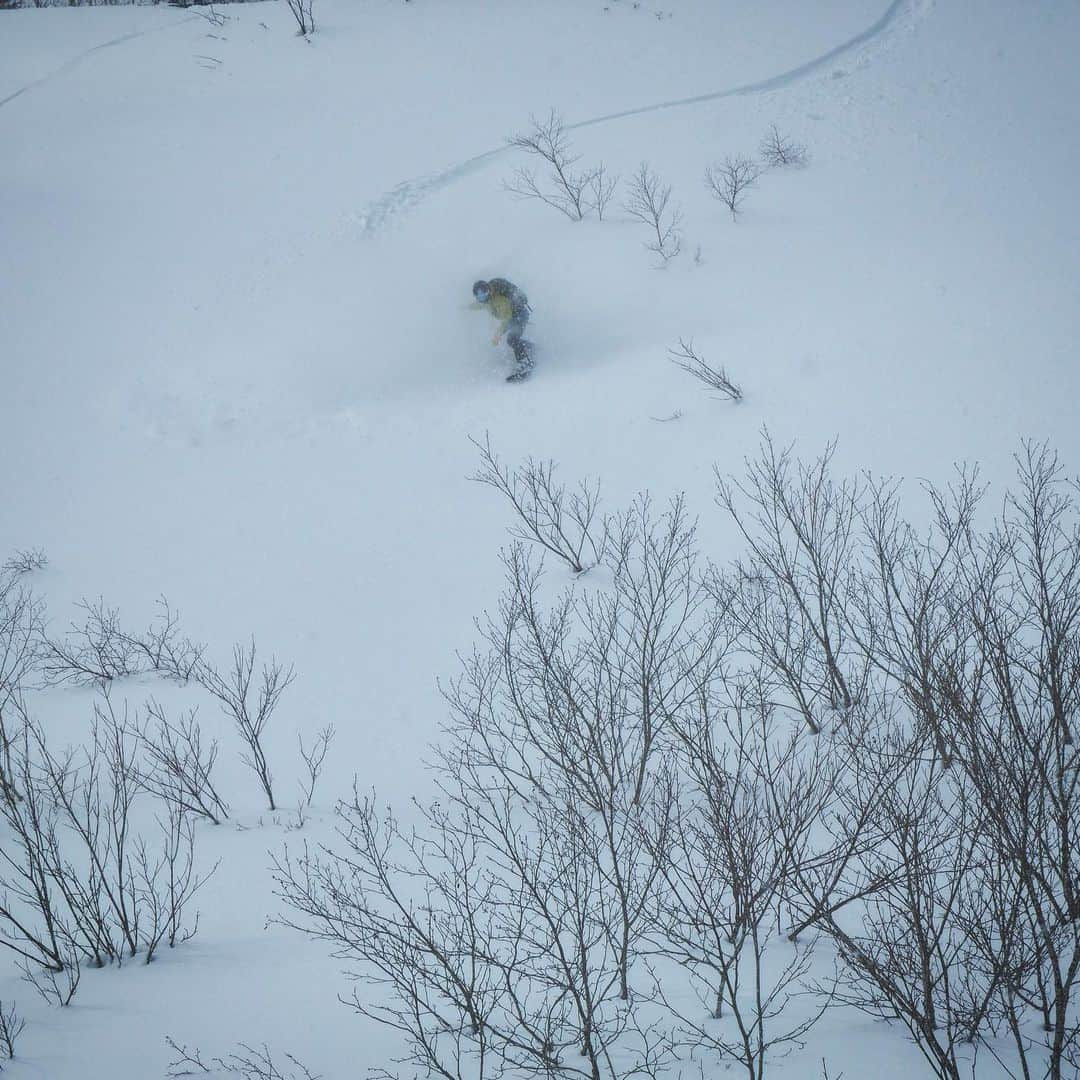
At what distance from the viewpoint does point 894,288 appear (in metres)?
17.8

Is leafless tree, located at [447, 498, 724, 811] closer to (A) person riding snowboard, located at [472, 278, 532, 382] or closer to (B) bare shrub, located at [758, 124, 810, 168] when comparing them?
(A) person riding snowboard, located at [472, 278, 532, 382]

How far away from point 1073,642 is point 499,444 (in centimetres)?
1240

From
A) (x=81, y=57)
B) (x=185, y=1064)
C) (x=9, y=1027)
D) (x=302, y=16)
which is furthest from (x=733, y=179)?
(x=81, y=57)

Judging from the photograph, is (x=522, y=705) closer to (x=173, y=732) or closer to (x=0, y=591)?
(x=173, y=732)

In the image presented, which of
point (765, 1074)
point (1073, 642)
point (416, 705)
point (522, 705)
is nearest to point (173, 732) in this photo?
point (416, 705)

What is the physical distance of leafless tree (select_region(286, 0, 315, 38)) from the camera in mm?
31453

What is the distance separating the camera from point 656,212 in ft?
72.4

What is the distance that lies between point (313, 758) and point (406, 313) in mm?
13598

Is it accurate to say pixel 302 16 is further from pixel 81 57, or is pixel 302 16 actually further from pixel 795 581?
pixel 795 581

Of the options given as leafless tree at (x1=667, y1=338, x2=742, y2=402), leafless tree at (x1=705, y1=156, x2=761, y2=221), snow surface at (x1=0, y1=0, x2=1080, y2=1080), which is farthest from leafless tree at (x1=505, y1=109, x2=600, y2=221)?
leafless tree at (x1=667, y1=338, x2=742, y2=402)

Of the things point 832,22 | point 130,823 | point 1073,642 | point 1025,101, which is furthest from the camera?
point 832,22

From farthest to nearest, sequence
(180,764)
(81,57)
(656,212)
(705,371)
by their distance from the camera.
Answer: (81,57) < (656,212) < (705,371) < (180,764)

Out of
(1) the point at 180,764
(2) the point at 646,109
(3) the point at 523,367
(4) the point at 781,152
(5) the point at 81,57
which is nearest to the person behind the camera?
(1) the point at 180,764

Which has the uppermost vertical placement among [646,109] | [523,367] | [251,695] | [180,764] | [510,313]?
[646,109]
